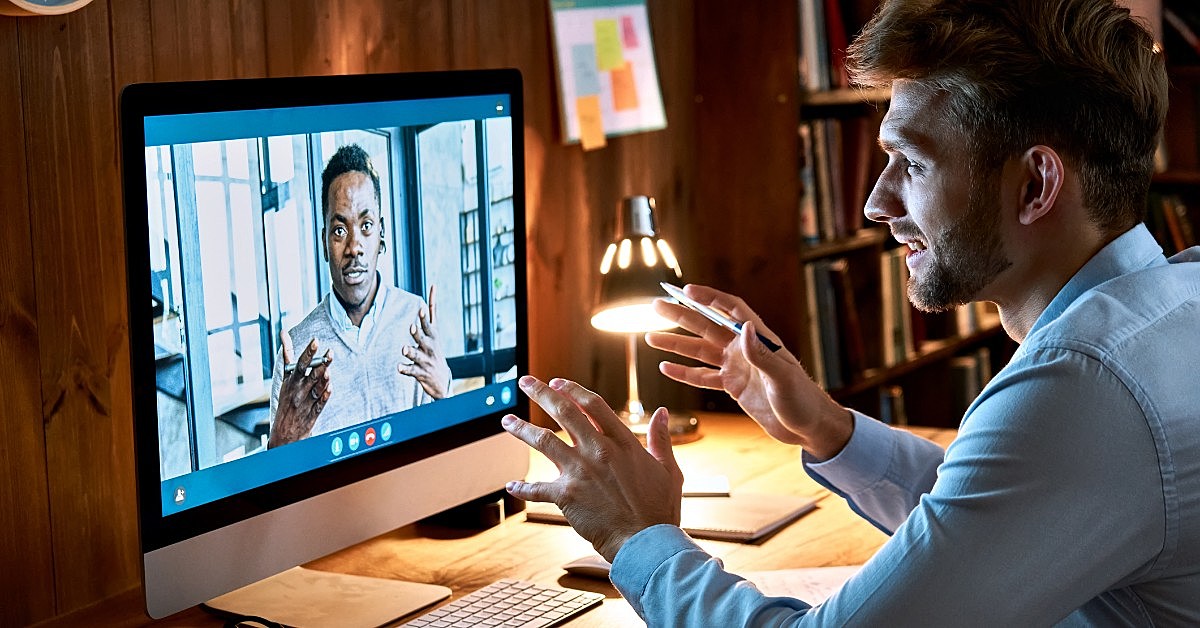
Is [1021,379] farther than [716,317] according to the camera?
No

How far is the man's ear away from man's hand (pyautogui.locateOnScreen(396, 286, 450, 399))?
0.64 meters

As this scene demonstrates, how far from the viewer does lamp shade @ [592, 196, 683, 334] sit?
196cm

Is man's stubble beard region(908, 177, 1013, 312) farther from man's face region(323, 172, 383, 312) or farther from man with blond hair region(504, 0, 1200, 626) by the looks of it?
man's face region(323, 172, 383, 312)

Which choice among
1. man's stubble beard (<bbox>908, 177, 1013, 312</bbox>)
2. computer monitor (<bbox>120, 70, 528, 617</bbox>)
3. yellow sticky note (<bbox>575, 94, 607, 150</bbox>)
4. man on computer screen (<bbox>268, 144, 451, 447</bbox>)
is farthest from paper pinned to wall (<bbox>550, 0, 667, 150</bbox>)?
man's stubble beard (<bbox>908, 177, 1013, 312</bbox>)

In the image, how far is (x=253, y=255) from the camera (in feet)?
4.17

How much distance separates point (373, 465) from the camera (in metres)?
1.45

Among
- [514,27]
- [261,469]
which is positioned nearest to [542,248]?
[514,27]

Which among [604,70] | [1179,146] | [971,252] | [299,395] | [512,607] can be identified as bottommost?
[512,607]

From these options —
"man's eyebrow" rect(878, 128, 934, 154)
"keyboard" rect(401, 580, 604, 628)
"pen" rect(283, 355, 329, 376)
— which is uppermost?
"man's eyebrow" rect(878, 128, 934, 154)

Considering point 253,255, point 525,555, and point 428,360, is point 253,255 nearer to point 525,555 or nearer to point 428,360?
point 428,360

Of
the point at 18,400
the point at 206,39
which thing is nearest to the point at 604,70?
the point at 206,39

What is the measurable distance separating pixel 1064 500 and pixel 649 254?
1043 mm

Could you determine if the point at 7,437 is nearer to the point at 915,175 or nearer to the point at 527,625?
the point at 527,625

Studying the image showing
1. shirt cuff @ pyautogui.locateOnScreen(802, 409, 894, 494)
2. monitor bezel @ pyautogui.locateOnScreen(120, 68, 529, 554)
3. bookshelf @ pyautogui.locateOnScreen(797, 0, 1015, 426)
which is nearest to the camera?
monitor bezel @ pyautogui.locateOnScreen(120, 68, 529, 554)
